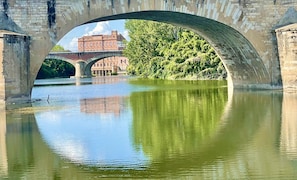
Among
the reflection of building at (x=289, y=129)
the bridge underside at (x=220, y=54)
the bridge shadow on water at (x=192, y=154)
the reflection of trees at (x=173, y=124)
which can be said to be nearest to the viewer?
the bridge shadow on water at (x=192, y=154)

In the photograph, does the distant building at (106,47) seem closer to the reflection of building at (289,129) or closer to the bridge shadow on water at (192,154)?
the reflection of building at (289,129)

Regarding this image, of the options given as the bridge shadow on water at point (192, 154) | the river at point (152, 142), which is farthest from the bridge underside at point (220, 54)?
the bridge shadow on water at point (192, 154)

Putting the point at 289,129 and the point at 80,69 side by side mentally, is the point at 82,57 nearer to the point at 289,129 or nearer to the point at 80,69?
the point at 80,69

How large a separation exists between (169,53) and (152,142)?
36.7 meters

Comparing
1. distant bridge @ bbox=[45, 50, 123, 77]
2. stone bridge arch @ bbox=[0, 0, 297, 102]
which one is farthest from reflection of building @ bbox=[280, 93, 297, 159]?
distant bridge @ bbox=[45, 50, 123, 77]

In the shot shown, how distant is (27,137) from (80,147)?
89.0 inches

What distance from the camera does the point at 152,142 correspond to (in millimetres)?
11836

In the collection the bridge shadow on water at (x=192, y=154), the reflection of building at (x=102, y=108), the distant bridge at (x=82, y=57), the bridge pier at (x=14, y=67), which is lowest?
the bridge shadow on water at (x=192, y=154)

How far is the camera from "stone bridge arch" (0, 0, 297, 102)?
2145 cm

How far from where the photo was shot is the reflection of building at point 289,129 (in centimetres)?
1020

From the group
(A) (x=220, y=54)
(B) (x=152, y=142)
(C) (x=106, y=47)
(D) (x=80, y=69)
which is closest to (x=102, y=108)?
(B) (x=152, y=142)

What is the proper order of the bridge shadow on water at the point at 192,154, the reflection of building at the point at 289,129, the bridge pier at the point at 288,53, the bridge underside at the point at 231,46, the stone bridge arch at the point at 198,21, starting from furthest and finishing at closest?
the bridge underside at the point at 231,46
the bridge pier at the point at 288,53
the stone bridge arch at the point at 198,21
the reflection of building at the point at 289,129
the bridge shadow on water at the point at 192,154

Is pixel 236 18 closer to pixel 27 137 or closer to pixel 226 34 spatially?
pixel 226 34

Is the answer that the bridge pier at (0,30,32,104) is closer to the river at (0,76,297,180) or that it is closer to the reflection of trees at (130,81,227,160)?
the river at (0,76,297,180)
